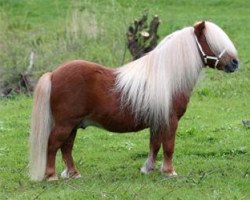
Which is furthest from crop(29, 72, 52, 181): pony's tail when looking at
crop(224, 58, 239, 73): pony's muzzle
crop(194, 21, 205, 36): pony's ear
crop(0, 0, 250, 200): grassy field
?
crop(224, 58, 239, 73): pony's muzzle

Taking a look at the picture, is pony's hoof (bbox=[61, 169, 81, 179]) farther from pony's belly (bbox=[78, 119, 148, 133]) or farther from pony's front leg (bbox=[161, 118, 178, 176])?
pony's front leg (bbox=[161, 118, 178, 176])

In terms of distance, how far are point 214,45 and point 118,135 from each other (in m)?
3.52

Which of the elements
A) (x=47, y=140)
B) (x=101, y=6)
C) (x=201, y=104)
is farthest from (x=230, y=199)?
(x=101, y=6)

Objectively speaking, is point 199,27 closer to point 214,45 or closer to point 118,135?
point 214,45

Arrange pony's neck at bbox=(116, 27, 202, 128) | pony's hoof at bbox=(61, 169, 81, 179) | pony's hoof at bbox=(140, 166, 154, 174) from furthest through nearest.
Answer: pony's hoof at bbox=(140, 166, 154, 174) < pony's hoof at bbox=(61, 169, 81, 179) < pony's neck at bbox=(116, 27, 202, 128)

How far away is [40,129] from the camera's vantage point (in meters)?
7.81

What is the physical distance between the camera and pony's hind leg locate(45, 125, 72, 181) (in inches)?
308

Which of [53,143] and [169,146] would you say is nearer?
[53,143]

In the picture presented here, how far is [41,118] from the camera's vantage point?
307 inches

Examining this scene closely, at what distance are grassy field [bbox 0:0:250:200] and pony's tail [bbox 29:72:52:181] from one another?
0.20 metres

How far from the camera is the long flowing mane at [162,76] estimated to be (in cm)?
779

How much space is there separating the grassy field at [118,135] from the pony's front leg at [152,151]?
12 cm

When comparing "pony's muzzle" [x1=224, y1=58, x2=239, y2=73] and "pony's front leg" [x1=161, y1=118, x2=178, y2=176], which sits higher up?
"pony's muzzle" [x1=224, y1=58, x2=239, y2=73]

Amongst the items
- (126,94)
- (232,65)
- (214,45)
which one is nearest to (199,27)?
(214,45)
